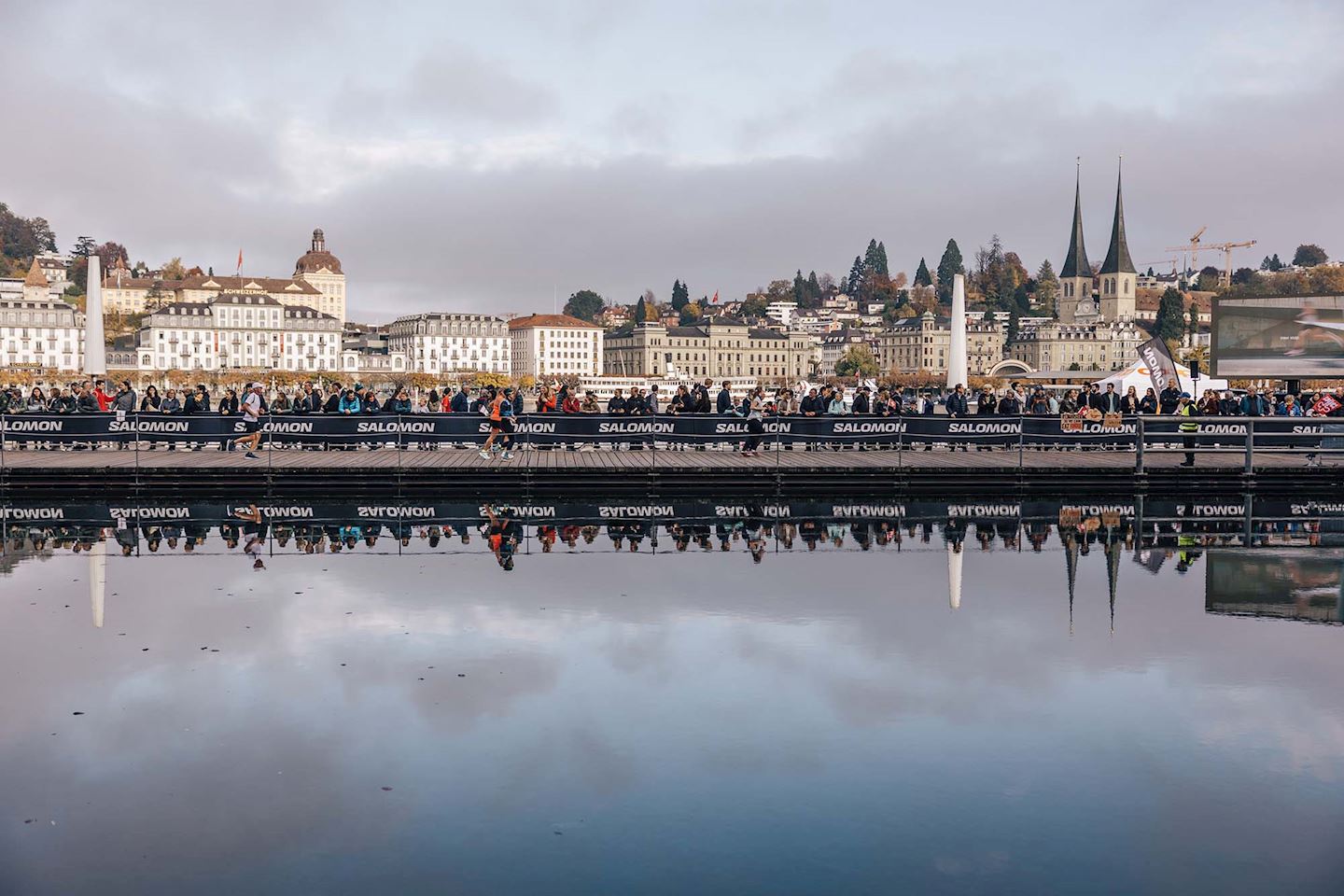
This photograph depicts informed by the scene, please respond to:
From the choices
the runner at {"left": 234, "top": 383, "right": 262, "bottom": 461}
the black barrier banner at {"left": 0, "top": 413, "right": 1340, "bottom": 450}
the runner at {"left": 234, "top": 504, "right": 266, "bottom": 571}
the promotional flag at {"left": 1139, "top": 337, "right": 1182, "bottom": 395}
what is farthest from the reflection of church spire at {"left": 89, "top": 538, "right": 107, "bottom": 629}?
the promotional flag at {"left": 1139, "top": 337, "right": 1182, "bottom": 395}

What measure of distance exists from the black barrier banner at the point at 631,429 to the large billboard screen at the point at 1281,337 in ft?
47.5

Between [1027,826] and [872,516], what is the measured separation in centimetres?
1478

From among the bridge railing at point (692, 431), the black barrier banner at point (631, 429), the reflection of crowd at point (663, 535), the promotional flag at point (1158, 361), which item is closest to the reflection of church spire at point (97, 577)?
the reflection of crowd at point (663, 535)

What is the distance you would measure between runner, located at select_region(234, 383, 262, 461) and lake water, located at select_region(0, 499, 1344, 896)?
10.8 meters

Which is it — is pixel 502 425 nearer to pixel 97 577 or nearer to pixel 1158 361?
pixel 97 577

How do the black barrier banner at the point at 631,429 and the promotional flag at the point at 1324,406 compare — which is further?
the promotional flag at the point at 1324,406

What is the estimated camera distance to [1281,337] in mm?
41938

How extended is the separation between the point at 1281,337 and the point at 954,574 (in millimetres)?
31628

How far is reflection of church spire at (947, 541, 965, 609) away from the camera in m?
13.9

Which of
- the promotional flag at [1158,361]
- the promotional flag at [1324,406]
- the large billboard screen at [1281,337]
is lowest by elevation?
the promotional flag at [1324,406]

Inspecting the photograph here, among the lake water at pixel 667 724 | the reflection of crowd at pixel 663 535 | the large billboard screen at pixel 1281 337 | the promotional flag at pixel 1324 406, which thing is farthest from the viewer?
the large billboard screen at pixel 1281 337

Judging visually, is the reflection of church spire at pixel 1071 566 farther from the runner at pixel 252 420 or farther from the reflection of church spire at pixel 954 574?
the runner at pixel 252 420

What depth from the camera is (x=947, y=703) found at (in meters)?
9.73

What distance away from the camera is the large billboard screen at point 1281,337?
41.6 meters
